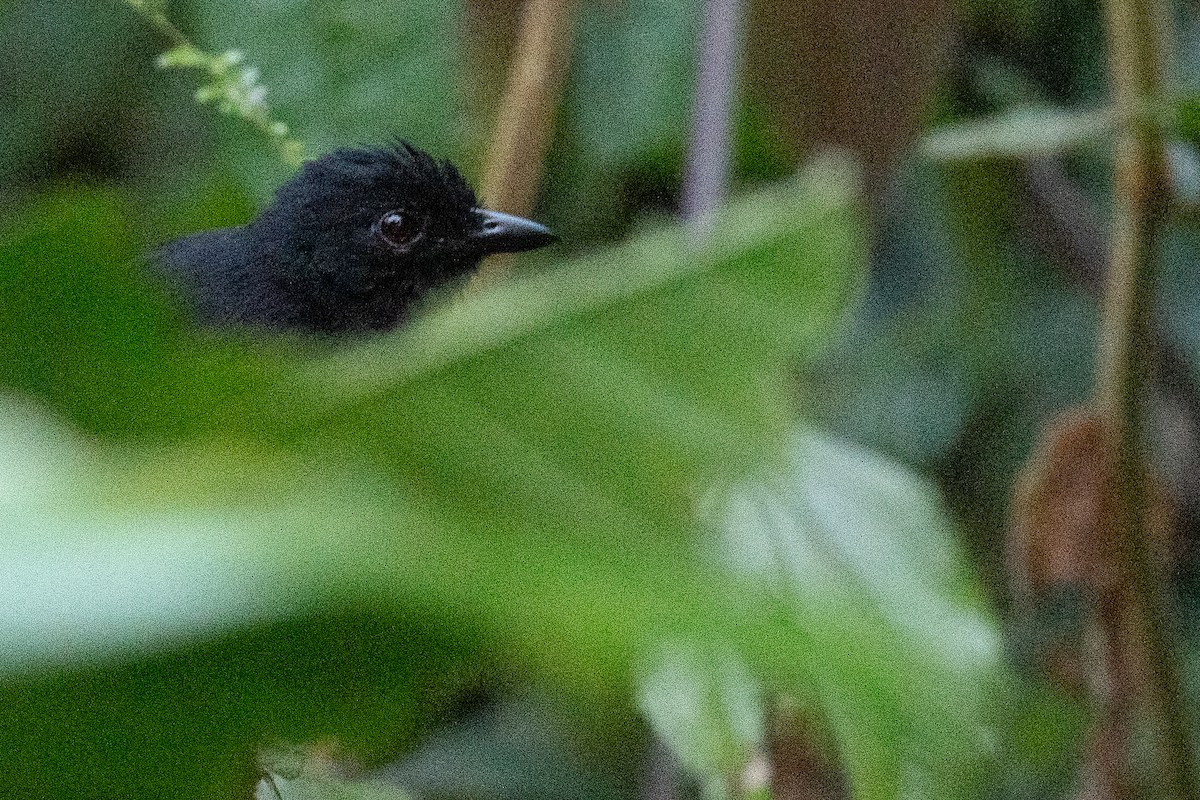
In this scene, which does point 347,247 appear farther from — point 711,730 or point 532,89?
point 711,730

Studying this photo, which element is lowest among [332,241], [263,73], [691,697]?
[691,697]

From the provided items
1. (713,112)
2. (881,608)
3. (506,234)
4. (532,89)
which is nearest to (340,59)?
(532,89)

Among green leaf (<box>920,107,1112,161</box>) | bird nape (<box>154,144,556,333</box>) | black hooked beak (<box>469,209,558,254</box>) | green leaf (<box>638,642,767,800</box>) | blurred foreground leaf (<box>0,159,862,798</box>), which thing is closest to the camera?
blurred foreground leaf (<box>0,159,862,798</box>)

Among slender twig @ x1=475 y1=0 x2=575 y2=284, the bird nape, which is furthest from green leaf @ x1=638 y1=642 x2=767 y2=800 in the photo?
the bird nape

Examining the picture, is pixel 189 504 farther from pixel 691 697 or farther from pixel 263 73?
pixel 263 73

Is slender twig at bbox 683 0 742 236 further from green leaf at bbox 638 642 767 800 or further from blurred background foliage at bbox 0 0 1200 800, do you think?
blurred background foliage at bbox 0 0 1200 800

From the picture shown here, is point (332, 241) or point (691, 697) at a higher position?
point (332, 241)

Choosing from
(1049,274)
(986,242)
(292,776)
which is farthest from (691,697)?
(1049,274)

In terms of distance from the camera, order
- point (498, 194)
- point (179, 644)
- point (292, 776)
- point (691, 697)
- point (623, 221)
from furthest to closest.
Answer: point (623, 221), point (498, 194), point (691, 697), point (292, 776), point (179, 644)
